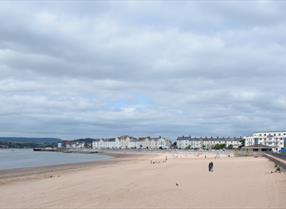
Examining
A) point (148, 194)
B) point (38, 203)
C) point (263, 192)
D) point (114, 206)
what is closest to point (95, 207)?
point (114, 206)

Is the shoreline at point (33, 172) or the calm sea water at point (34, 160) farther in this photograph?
the calm sea water at point (34, 160)

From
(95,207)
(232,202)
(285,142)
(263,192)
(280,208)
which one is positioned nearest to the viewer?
(280,208)

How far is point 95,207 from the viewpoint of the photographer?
52.7 ft

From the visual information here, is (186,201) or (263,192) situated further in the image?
(263,192)

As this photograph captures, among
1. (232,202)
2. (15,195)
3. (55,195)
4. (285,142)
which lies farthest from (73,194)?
(285,142)

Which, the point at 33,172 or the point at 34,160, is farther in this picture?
the point at 34,160

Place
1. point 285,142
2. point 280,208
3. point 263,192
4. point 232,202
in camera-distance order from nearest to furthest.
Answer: point 280,208 → point 232,202 → point 263,192 → point 285,142

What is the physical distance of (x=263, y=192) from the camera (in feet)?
66.3

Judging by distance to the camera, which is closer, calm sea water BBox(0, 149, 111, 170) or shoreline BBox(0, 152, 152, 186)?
shoreline BBox(0, 152, 152, 186)

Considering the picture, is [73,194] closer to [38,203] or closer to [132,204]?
[38,203]

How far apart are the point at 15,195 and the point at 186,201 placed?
26.1 feet

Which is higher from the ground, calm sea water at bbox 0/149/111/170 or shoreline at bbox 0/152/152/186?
shoreline at bbox 0/152/152/186

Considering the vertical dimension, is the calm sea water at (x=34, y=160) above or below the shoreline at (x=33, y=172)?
below

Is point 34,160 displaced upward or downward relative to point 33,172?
downward
